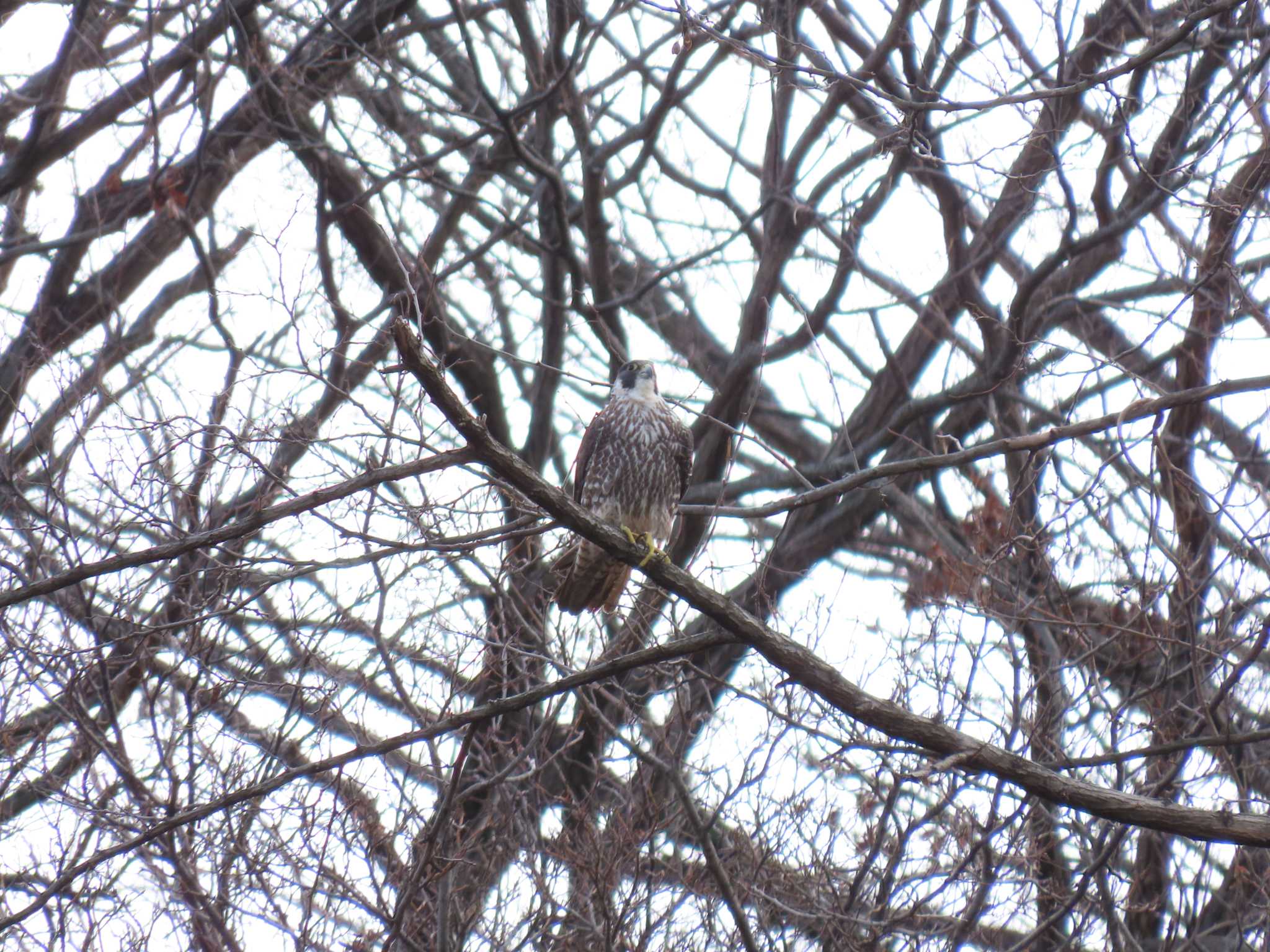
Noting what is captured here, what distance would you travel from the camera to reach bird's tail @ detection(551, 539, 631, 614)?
18.4ft

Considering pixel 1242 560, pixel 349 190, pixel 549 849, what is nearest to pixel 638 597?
pixel 549 849

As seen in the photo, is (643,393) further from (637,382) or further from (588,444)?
(588,444)

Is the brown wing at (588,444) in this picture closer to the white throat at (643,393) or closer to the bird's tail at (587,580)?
the white throat at (643,393)

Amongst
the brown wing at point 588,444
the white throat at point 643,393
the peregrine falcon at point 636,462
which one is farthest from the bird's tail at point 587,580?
the white throat at point 643,393

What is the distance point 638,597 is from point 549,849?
1.18 metres

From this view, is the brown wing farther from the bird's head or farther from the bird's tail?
the bird's tail

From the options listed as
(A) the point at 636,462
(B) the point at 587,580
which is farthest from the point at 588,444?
(B) the point at 587,580

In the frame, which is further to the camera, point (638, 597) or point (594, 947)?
point (638, 597)

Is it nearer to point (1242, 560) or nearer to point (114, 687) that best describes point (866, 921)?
point (1242, 560)

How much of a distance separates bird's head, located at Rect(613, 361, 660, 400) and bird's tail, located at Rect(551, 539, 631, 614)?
4.01ft

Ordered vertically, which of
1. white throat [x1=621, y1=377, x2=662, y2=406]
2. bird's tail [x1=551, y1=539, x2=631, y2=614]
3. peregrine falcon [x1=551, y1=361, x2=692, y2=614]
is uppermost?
white throat [x1=621, y1=377, x2=662, y2=406]

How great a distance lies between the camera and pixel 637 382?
6758 mm

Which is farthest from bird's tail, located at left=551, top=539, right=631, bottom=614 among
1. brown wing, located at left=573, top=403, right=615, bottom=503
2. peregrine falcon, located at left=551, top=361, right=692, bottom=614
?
brown wing, located at left=573, top=403, right=615, bottom=503

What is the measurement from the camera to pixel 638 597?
5980mm
